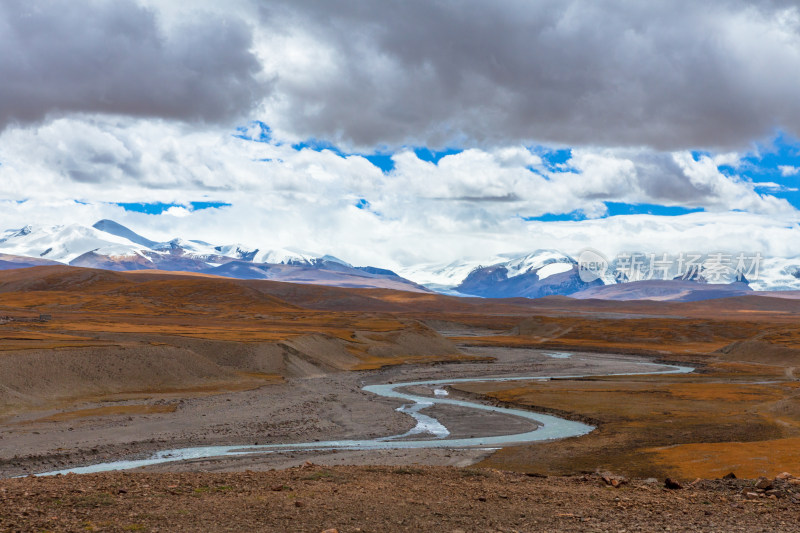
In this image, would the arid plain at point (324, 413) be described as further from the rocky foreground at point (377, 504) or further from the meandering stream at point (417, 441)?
the meandering stream at point (417, 441)

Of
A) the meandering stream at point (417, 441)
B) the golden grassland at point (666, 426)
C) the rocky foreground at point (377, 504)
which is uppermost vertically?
the rocky foreground at point (377, 504)

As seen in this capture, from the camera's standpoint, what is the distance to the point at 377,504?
24562 mm

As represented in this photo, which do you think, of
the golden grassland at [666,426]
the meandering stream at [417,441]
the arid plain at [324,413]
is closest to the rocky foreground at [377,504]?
the arid plain at [324,413]

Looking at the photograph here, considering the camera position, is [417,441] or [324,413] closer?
[417,441]

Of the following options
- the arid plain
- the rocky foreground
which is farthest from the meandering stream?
the rocky foreground

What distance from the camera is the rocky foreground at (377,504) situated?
21594mm

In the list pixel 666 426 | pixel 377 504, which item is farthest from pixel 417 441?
pixel 377 504

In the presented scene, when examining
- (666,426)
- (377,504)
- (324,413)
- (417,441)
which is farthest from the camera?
(324,413)

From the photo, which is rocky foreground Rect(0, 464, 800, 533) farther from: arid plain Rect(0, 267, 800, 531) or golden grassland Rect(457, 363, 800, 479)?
golden grassland Rect(457, 363, 800, 479)

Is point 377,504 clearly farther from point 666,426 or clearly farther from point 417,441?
point 666,426

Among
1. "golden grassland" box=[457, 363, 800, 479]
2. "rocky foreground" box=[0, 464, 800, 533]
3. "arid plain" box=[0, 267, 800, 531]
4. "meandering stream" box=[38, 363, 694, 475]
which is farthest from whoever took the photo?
"meandering stream" box=[38, 363, 694, 475]

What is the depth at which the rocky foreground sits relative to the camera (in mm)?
21594

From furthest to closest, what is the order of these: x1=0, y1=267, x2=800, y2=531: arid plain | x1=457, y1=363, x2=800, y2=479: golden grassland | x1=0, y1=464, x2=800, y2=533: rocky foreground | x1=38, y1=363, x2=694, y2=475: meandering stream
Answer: x1=38, y1=363, x2=694, y2=475: meandering stream < x1=457, y1=363, x2=800, y2=479: golden grassland < x1=0, y1=267, x2=800, y2=531: arid plain < x1=0, y1=464, x2=800, y2=533: rocky foreground

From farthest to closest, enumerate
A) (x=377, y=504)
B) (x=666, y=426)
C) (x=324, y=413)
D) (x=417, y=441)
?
(x=324, y=413)
(x=666, y=426)
(x=417, y=441)
(x=377, y=504)
